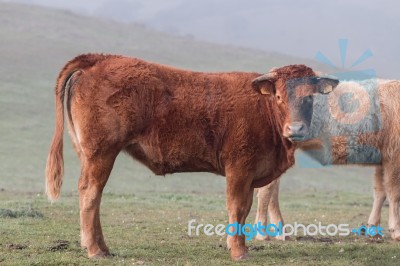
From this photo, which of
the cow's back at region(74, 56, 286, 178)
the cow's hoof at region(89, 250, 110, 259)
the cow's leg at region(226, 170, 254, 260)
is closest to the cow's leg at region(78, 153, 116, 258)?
the cow's hoof at region(89, 250, 110, 259)

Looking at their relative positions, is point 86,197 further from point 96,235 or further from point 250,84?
point 250,84

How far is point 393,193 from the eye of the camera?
12.1 metres

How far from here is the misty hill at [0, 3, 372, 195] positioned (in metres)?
31.8

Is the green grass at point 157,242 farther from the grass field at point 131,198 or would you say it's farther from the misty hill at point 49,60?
the misty hill at point 49,60

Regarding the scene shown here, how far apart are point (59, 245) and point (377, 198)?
220 inches

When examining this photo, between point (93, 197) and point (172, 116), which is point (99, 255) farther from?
point (172, 116)

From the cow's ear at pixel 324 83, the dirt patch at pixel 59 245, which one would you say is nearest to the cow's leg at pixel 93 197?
the dirt patch at pixel 59 245

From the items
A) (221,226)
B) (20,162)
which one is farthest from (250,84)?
(20,162)

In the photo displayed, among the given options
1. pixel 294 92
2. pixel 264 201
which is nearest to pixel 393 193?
pixel 264 201

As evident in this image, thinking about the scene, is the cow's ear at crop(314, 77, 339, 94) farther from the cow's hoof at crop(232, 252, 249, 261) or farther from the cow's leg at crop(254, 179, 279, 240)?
the cow's leg at crop(254, 179, 279, 240)

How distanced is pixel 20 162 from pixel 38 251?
2290 cm

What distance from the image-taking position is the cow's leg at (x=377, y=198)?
12586mm

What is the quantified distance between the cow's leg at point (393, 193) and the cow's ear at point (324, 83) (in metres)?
3.46

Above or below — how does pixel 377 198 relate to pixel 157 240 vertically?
above
